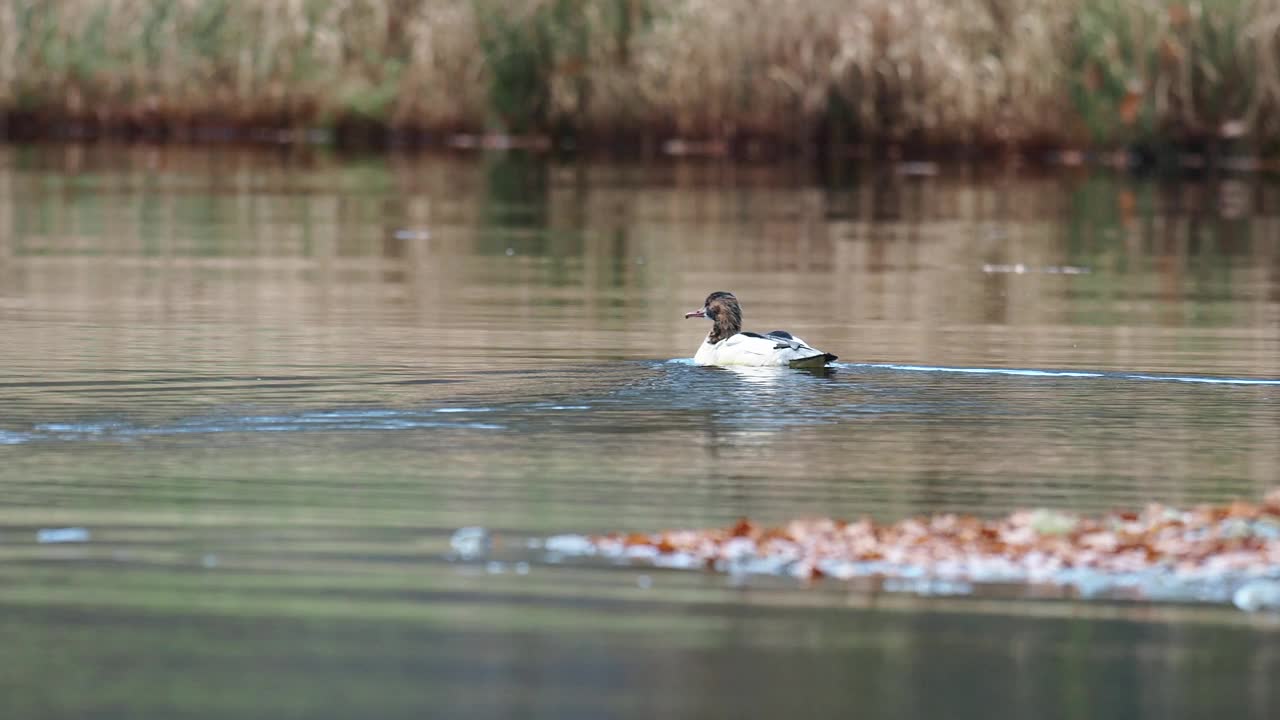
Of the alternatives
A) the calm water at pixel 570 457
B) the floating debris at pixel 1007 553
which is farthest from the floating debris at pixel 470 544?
the floating debris at pixel 1007 553

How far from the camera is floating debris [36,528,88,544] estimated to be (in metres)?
8.05

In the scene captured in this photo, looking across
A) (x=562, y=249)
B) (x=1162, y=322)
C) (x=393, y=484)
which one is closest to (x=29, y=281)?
(x=562, y=249)

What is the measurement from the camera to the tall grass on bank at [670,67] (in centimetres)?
3266

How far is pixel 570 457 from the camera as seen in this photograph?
32.3 ft

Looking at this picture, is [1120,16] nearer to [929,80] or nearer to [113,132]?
[929,80]

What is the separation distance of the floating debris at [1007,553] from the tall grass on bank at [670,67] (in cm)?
2469

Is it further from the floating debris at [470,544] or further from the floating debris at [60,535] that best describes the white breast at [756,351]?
the floating debris at [60,535]

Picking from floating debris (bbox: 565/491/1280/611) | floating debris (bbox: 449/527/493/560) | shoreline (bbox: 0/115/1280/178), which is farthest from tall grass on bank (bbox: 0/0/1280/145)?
floating debris (bbox: 449/527/493/560)

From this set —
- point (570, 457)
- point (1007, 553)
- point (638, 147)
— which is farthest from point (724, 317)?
point (638, 147)

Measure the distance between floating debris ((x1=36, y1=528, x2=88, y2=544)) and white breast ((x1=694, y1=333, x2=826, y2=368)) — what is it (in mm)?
5161

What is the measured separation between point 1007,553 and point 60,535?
3068mm

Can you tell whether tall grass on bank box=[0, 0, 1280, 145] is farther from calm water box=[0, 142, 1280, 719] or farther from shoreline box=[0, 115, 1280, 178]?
calm water box=[0, 142, 1280, 719]

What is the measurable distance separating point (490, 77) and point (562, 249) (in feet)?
46.4

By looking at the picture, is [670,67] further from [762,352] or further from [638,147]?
[762,352]
